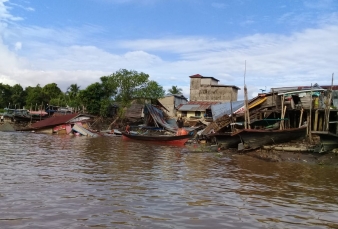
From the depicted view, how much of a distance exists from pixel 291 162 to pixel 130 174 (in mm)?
7802

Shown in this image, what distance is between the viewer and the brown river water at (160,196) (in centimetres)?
558

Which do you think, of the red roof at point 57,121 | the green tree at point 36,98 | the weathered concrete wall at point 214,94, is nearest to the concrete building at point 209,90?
the weathered concrete wall at point 214,94

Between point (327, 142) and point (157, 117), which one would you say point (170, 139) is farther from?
point (327, 142)

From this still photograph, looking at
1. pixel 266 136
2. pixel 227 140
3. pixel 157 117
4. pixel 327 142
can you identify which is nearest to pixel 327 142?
pixel 327 142

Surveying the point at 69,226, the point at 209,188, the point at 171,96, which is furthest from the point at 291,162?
the point at 171,96

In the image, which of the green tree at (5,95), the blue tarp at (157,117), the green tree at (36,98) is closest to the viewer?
the blue tarp at (157,117)

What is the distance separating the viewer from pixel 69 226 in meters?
5.10

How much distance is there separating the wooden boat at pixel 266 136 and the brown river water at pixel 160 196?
4410 millimetres

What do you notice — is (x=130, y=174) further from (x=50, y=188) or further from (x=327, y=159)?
(x=327, y=159)

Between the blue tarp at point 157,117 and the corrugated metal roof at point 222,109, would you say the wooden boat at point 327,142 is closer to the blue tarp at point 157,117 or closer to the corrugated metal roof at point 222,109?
the corrugated metal roof at point 222,109

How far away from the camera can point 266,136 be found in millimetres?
16766

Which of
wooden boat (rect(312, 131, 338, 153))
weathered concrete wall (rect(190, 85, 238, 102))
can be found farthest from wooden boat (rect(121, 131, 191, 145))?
weathered concrete wall (rect(190, 85, 238, 102))

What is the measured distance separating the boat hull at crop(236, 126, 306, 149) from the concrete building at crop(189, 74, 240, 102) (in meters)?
24.5

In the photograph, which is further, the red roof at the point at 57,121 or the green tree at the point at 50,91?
the green tree at the point at 50,91
